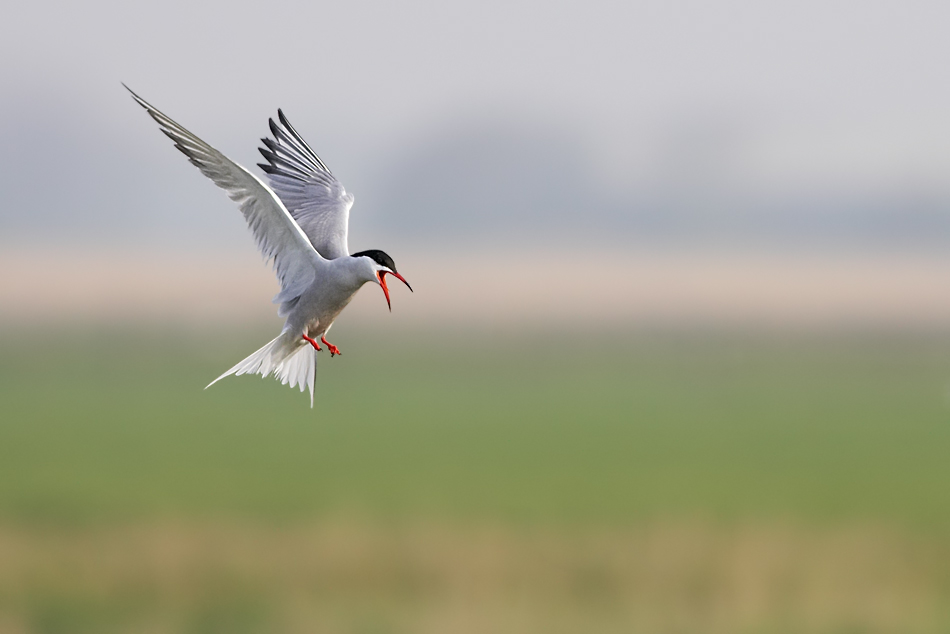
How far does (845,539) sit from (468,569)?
14576mm

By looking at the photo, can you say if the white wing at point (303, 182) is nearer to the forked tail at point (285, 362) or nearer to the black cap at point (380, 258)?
the forked tail at point (285, 362)

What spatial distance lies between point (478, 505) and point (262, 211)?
55.5 m

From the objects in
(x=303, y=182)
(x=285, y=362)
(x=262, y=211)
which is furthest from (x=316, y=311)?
(x=303, y=182)

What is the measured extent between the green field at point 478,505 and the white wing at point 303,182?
65.2 feet

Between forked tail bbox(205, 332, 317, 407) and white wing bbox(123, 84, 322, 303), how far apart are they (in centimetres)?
13

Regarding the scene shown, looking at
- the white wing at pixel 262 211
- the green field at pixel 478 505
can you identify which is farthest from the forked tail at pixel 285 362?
the green field at pixel 478 505

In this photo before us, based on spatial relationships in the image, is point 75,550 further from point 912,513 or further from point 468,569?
point 912,513

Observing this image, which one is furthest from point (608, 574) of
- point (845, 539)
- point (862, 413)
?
point (862, 413)

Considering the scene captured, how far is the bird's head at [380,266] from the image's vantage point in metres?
3.07

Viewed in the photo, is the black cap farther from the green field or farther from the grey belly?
the green field

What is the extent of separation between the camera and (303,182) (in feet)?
18.5

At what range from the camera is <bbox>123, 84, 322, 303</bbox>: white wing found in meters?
3.66

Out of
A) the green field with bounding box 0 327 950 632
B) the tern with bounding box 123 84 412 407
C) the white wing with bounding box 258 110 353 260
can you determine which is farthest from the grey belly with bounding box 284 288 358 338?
the green field with bounding box 0 327 950 632

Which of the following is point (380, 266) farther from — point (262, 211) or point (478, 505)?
point (478, 505)
